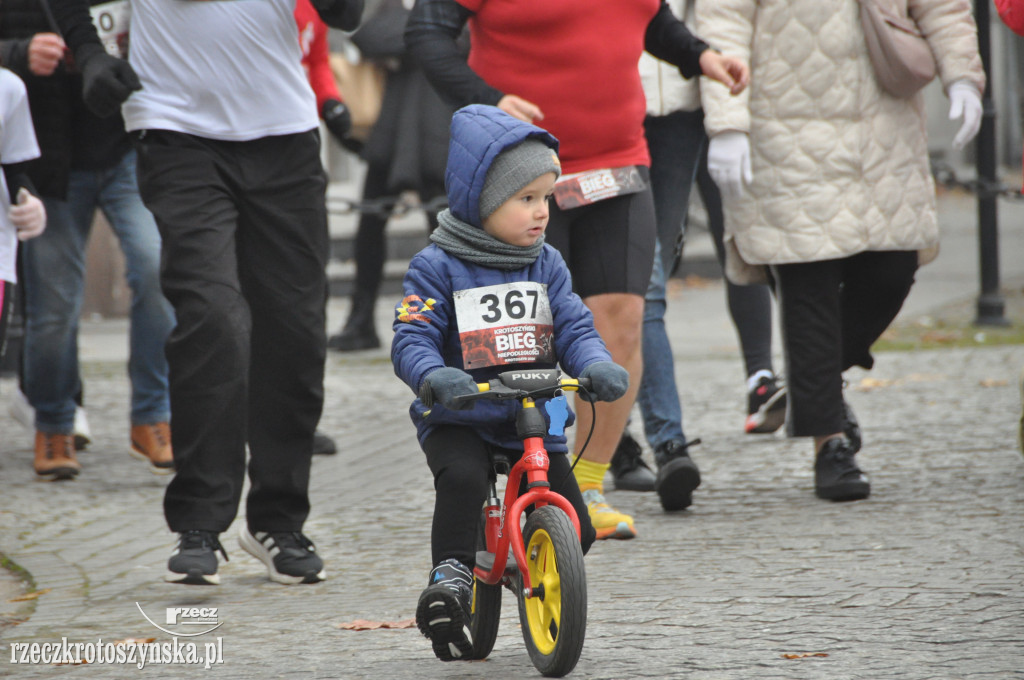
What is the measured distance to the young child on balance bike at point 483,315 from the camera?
10.4ft

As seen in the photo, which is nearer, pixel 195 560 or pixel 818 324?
pixel 195 560

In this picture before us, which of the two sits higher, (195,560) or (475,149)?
(475,149)

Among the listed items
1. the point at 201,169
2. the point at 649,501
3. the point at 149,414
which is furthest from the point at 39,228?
the point at 649,501

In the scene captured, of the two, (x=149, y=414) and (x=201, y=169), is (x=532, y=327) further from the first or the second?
(x=149, y=414)

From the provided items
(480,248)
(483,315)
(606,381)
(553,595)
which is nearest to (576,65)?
(480,248)

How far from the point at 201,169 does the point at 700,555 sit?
171 cm

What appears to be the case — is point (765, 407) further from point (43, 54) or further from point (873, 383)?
point (43, 54)

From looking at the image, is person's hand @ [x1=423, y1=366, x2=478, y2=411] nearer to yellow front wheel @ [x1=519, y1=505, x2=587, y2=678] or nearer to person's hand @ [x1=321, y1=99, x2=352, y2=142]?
yellow front wheel @ [x1=519, y1=505, x2=587, y2=678]

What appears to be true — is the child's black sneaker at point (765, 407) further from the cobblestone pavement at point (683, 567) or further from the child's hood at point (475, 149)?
the child's hood at point (475, 149)

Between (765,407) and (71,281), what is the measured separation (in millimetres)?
2717

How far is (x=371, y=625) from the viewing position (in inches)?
137

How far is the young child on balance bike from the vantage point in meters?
3.16

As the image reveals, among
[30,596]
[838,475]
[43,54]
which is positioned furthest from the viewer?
[43,54]

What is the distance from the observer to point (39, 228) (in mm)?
4504
